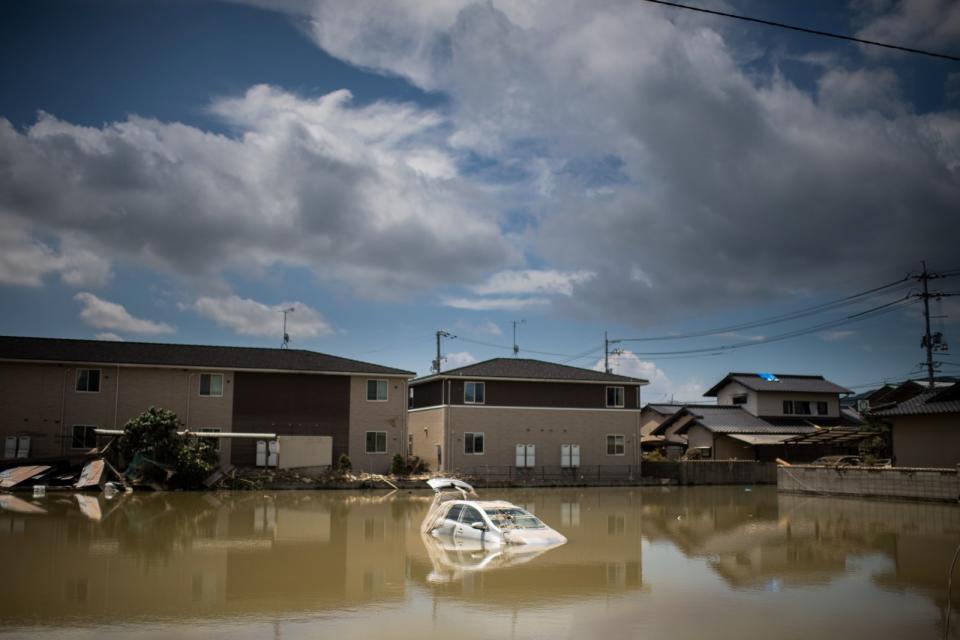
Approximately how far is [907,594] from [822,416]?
154 feet

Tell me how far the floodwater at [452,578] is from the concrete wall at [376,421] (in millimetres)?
16321

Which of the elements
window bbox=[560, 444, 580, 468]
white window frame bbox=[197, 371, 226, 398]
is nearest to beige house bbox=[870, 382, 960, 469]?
window bbox=[560, 444, 580, 468]

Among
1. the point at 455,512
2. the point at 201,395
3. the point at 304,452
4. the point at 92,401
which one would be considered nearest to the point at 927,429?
the point at 455,512

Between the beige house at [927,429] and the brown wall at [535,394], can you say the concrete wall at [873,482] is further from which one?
the brown wall at [535,394]

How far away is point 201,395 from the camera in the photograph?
4222 cm

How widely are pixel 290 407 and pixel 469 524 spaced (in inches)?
1010

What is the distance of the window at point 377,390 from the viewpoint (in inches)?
1775

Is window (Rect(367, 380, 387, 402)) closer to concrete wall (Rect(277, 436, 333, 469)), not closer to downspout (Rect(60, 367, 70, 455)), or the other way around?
concrete wall (Rect(277, 436, 333, 469))

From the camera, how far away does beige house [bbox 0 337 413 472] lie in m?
39.6

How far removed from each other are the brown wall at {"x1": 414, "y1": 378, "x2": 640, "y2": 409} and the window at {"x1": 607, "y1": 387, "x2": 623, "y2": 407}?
0.31m

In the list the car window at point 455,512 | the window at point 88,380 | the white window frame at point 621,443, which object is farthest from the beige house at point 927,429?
the window at point 88,380

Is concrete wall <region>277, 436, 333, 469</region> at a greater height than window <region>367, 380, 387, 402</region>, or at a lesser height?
lesser

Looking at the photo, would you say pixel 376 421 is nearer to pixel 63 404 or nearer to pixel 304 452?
pixel 304 452

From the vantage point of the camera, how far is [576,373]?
165 ft
